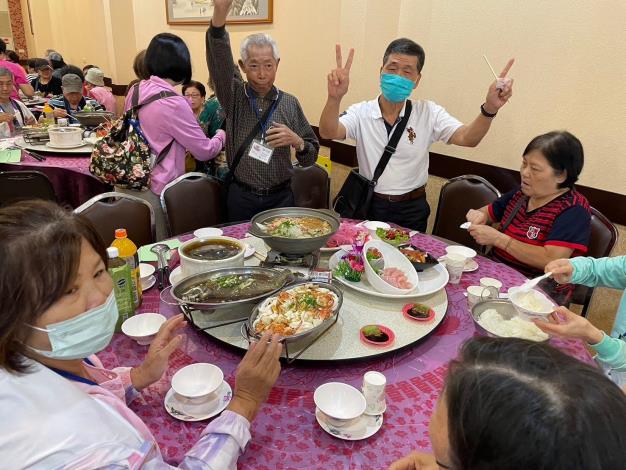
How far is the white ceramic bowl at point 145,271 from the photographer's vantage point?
1.65 m

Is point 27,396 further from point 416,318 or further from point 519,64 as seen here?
point 519,64

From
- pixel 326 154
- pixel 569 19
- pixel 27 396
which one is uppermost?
pixel 569 19

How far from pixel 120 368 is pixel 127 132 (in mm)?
1837

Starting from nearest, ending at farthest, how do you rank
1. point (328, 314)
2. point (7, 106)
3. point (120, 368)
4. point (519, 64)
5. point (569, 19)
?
point (120, 368), point (328, 314), point (569, 19), point (519, 64), point (7, 106)

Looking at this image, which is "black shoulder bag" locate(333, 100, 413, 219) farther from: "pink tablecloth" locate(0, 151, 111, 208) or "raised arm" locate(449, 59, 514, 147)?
"pink tablecloth" locate(0, 151, 111, 208)

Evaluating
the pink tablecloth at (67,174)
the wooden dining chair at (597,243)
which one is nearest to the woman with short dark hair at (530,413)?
the wooden dining chair at (597,243)

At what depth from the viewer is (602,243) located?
2.16 meters

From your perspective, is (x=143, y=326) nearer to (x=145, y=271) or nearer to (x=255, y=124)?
(x=145, y=271)

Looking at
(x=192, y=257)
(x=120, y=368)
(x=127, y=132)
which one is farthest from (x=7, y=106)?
(x=120, y=368)

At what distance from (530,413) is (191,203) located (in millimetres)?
2281

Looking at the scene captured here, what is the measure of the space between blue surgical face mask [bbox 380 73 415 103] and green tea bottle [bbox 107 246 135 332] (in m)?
1.77

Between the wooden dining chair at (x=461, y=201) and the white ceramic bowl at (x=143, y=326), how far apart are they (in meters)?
1.98

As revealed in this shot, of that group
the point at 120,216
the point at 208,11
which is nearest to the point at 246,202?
the point at 120,216

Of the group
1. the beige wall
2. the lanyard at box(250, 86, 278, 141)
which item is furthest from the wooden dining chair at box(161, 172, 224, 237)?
A: the beige wall
